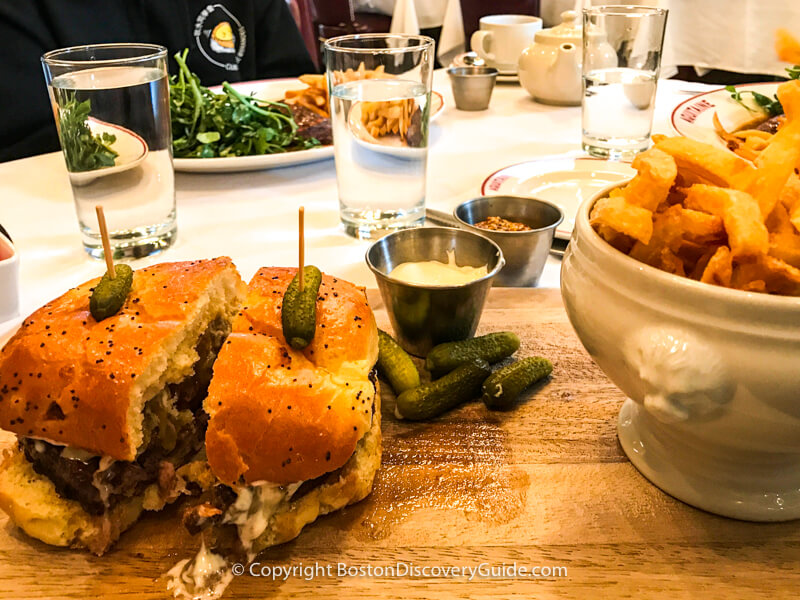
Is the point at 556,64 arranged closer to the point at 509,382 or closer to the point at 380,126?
the point at 380,126

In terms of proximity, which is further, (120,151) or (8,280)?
(120,151)

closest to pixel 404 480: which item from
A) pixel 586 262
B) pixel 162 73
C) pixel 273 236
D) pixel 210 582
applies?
pixel 210 582

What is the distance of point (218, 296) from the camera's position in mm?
1469

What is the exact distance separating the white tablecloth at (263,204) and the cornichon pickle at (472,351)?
42 centimetres

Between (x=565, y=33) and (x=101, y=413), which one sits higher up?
(x=565, y=33)

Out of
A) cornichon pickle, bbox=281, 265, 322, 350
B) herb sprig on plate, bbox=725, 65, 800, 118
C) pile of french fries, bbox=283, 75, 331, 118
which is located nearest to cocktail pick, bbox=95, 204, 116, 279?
cornichon pickle, bbox=281, 265, 322, 350

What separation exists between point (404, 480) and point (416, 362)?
1.42 feet

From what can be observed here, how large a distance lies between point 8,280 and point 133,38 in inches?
108

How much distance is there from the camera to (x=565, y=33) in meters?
3.25

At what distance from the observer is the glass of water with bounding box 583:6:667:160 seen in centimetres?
261

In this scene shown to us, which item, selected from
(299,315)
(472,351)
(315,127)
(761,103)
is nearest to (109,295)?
(299,315)

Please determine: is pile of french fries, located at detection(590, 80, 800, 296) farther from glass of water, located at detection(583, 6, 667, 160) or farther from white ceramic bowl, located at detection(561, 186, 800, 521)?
glass of water, located at detection(583, 6, 667, 160)

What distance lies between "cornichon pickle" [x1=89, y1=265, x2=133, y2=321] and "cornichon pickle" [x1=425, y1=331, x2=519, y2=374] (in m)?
0.68

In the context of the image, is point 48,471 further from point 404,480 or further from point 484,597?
point 484,597
